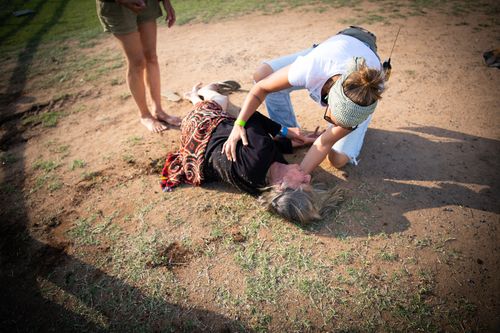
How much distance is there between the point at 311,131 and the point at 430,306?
191 cm

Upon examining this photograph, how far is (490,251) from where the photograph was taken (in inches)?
83.1

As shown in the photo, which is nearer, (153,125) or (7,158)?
(7,158)

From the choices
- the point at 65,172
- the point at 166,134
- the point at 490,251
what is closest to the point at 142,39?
the point at 166,134

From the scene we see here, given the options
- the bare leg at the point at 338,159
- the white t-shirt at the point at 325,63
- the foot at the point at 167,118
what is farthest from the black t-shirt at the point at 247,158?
the foot at the point at 167,118

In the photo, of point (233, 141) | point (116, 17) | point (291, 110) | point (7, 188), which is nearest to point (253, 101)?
point (233, 141)

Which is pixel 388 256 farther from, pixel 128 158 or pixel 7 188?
pixel 7 188

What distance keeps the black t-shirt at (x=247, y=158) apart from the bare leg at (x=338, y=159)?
2.03ft

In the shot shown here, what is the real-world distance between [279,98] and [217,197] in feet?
4.06

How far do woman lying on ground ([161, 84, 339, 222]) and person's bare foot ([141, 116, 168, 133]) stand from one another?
604 mm

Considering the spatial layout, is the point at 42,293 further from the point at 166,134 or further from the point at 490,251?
the point at 490,251

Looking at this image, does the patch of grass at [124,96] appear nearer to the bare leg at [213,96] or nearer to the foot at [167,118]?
the foot at [167,118]

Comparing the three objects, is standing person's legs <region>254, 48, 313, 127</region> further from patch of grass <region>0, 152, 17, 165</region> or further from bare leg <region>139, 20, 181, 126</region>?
patch of grass <region>0, 152, 17, 165</region>

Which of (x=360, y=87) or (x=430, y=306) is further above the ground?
(x=360, y=87)

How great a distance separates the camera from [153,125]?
3238mm
